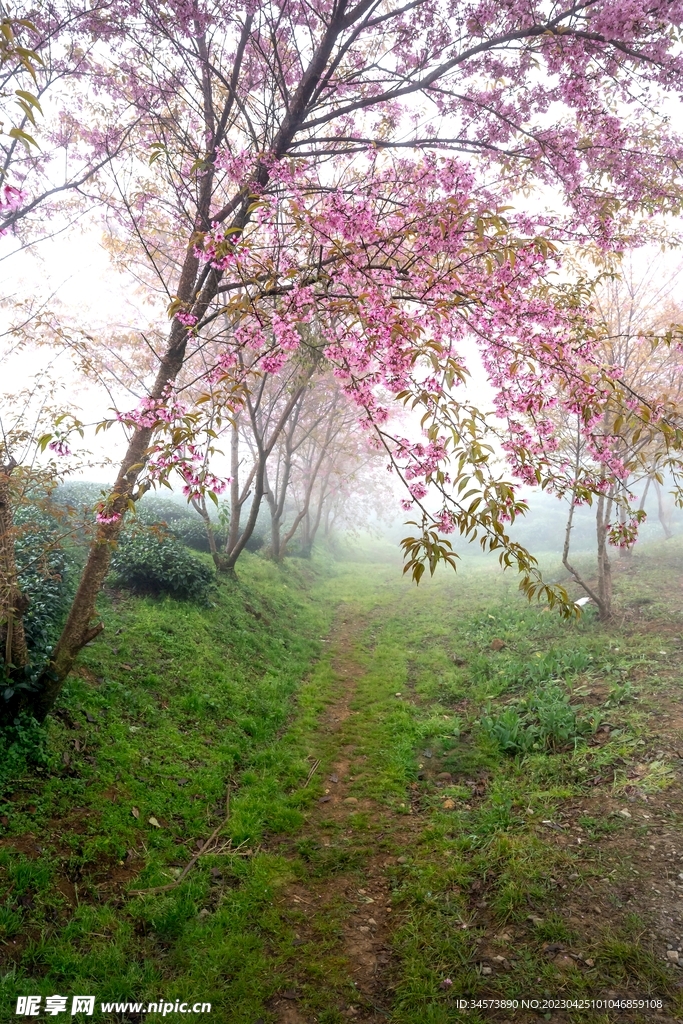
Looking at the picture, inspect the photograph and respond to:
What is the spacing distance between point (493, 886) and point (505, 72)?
9.14 metres

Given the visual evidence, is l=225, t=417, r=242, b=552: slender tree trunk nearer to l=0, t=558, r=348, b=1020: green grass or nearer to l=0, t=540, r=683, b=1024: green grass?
l=0, t=540, r=683, b=1024: green grass

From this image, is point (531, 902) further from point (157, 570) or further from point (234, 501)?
point (234, 501)

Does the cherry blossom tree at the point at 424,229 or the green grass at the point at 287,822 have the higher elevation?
the cherry blossom tree at the point at 424,229

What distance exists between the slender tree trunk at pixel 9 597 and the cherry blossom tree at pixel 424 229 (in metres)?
0.41

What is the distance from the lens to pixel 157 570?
988cm

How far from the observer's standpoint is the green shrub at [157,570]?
32.2 ft

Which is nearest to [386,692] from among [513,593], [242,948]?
[242,948]

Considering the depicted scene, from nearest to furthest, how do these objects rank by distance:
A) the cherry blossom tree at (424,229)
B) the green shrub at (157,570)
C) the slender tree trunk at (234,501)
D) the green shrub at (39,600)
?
the cherry blossom tree at (424,229) → the green shrub at (39,600) → the green shrub at (157,570) → the slender tree trunk at (234,501)

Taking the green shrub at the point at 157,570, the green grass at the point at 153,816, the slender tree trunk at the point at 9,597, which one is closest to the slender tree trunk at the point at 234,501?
the green shrub at the point at 157,570

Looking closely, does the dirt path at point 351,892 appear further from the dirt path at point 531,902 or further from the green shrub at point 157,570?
the green shrub at point 157,570

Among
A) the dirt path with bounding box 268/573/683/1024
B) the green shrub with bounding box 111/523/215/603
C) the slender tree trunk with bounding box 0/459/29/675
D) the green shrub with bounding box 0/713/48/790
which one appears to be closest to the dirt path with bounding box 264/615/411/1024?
the dirt path with bounding box 268/573/683/1024

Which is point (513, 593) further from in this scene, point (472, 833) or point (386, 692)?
point (472, 833)

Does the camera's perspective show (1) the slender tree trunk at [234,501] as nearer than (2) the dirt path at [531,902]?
No

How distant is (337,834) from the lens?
5.56 m
